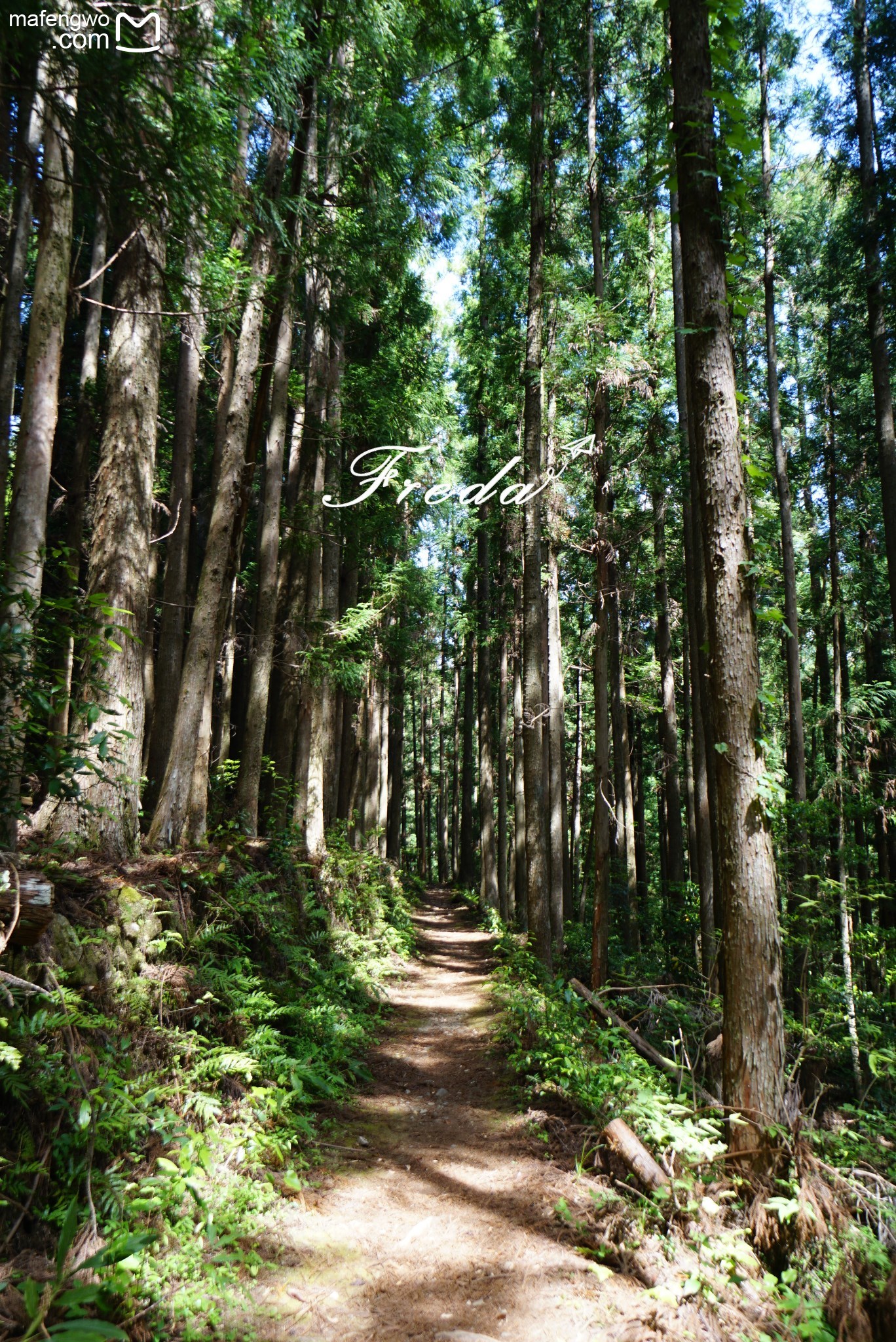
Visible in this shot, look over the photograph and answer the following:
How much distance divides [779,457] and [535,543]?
273 inches

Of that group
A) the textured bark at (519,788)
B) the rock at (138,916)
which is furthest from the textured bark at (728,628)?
the textured bark at (519,788)

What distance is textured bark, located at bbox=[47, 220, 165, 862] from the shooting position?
6199 millimetres

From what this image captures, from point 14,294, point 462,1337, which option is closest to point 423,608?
Result: point 14,294

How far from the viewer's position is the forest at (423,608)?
3887mm

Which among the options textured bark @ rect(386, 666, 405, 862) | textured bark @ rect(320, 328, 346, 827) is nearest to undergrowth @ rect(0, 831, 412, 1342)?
textured bark @ rect(320, 328, 346, 827)

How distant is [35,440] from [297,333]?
37.2 feet

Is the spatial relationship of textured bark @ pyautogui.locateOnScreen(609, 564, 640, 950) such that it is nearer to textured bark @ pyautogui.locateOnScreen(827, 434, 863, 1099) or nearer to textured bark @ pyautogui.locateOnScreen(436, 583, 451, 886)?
textured bark @ pyautogui.locateOnScreen(827, 434, 863, 1099)

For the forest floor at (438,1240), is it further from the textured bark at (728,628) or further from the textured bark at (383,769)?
the textured bark at (383,769)

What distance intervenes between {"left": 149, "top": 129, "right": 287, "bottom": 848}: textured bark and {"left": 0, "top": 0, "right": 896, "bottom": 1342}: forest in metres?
0.05

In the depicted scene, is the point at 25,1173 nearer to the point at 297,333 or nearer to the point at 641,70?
the point at 297,333

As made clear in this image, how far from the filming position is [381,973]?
35.3 ft

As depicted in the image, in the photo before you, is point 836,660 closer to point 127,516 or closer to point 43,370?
point 127,516

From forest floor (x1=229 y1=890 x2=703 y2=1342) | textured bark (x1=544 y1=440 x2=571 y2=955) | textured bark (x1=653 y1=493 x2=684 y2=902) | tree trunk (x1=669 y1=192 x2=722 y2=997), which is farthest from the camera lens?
textured bark (x1=653 y1=493 x2=684 y2=902)

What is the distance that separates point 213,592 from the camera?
8.31 metres
